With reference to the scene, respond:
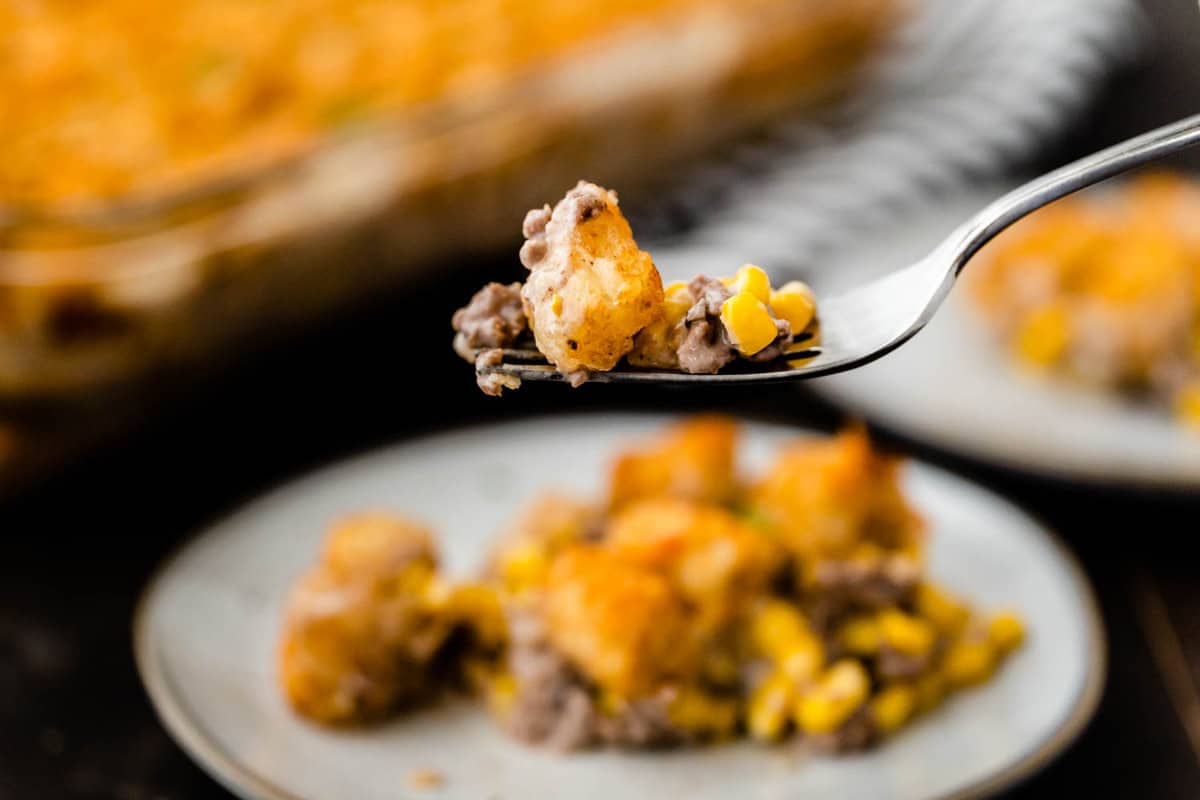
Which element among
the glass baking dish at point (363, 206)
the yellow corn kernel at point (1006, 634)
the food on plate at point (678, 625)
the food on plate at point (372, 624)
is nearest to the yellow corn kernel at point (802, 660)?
the food on plate at point (678, 625)

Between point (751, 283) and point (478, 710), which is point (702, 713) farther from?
point (751, 283)

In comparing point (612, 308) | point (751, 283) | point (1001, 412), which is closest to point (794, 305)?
point (751, 283)

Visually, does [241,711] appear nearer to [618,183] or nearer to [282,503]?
[282,503]

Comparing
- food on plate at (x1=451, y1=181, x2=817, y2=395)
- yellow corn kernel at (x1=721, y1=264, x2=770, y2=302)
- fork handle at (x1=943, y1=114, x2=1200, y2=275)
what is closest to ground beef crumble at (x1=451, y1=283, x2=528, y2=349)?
food on plate at (x1=451, y1=181, x2=817, y2=395)

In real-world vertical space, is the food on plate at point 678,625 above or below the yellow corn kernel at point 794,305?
below

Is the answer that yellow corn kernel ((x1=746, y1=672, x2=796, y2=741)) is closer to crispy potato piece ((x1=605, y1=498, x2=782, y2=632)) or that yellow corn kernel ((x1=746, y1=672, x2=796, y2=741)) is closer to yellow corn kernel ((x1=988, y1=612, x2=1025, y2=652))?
crispy potato piece ((x1=605, y1=498, x2=782, y2=632))

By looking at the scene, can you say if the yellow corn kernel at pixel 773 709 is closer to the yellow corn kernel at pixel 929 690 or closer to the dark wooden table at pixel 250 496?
the yellow corn kernel at pixel 929 690
